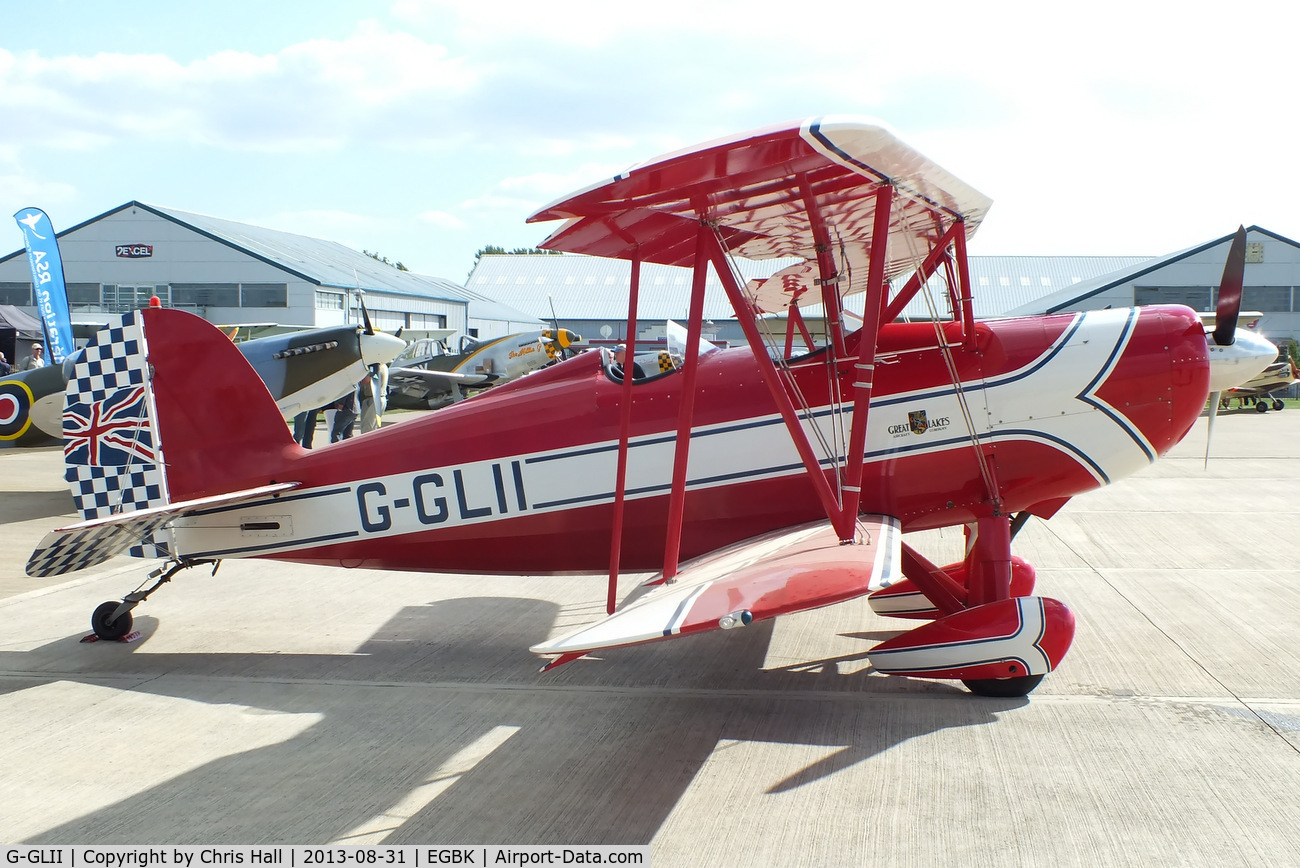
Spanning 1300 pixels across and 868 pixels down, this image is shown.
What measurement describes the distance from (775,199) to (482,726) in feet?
9.83

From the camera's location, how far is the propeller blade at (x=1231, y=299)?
16.9 feet

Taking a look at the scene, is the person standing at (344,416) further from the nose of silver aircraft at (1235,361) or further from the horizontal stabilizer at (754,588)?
the nose of silver aircraft at (1235,361)

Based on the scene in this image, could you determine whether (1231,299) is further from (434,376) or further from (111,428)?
(434,376)

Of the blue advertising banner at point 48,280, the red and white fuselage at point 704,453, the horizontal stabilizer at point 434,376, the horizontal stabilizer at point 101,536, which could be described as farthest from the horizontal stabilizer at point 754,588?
the horizontal stabilizer at point 434,376

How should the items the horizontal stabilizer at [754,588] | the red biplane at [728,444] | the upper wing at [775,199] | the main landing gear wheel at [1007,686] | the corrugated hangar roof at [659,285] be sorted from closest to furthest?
the horizontal stabilizer at [754,588] → the upper wing at [775,199] → the red biplane at [728,444] → the main landing gear wheel at [1007,686] → the corrugated hangar roof at [659,285]

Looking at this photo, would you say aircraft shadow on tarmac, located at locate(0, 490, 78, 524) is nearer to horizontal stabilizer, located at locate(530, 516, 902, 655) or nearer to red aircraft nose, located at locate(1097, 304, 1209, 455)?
horizontal stabilizer, located at locate(530, 516, 902, 655)

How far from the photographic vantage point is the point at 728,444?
5.35 metres

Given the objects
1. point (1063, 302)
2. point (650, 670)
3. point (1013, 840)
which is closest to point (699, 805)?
point (1013, 840)

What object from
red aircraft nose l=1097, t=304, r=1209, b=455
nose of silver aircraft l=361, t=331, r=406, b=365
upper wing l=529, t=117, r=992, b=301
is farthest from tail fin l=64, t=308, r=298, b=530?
nose of silver aircraft l=361, t=331, r=406, b=365

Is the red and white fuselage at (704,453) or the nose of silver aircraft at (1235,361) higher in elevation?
the nose of silver aircraft at (1235,361)

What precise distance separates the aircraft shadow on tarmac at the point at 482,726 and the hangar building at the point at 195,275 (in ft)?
110

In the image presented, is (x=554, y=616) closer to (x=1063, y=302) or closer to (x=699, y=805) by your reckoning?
(x=699, y=805)

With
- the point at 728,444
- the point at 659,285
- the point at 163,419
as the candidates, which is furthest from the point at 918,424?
the point at 659,285

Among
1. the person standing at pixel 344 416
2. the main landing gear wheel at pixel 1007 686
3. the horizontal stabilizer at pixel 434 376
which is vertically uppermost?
the main landing gear wheel at pixel 1007 686
